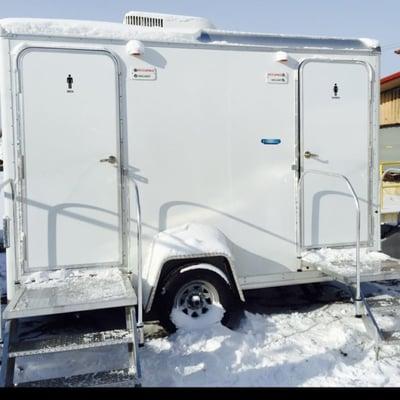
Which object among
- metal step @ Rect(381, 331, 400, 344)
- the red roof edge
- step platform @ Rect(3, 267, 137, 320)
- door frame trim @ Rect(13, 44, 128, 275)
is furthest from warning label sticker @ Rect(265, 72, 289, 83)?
the red roof edge

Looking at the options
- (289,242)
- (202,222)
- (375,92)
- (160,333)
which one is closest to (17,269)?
(160,333)

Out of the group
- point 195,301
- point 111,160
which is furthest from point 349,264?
point 111,160

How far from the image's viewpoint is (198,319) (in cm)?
459

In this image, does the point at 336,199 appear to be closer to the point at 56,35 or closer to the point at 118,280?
the point at 118,280

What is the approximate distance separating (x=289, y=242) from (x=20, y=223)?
8.82 ft

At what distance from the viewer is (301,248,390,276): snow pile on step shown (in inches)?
183

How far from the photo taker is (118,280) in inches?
166

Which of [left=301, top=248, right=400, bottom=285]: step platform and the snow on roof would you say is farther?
[left=301, top=248, right=400, bottom=285]: step platform

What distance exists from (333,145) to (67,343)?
3.38 m

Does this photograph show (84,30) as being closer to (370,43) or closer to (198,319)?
(198,319)

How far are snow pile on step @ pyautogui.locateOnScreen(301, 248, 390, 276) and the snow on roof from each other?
7.20 ft

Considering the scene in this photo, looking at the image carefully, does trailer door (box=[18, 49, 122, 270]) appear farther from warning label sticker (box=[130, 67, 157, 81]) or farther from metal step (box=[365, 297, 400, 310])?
metal step (box=[365, 297, 400, 310])

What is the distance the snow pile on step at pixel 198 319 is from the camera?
454cm

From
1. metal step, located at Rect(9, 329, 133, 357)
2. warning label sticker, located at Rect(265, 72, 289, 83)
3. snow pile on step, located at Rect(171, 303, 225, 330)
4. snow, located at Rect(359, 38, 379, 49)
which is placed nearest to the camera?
metal step, located at Rect(9, 329, 133, 357)
